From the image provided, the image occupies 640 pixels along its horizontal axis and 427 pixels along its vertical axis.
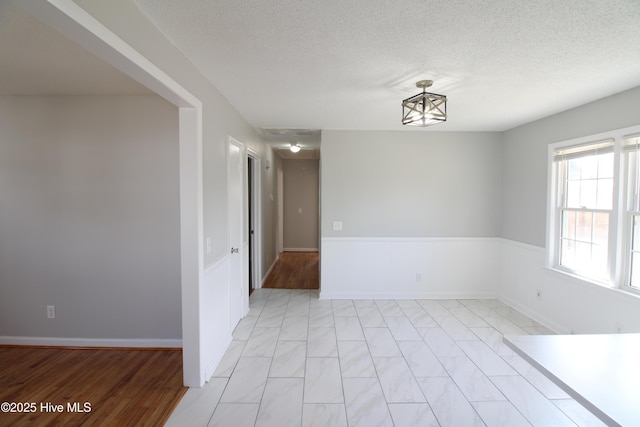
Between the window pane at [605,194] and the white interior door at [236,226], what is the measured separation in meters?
3.66

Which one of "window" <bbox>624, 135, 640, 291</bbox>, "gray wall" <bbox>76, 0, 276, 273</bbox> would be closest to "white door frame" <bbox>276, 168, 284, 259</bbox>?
"gray wall" <bbox>76, 0, 276, 273</bbox>

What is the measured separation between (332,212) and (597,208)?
289cm

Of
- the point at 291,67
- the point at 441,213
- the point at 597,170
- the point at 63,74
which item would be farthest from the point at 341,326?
the point at 63,74

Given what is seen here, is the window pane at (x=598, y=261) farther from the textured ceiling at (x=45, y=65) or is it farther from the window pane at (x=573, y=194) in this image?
the textured ceiling at (x=45, y=65)

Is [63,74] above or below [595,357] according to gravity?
above

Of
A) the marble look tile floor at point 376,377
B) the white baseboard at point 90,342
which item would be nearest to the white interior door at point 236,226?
the marble look tile floor at point 376,377

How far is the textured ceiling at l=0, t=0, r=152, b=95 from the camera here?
1693 millimetres

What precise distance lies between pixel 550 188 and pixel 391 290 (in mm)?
2331

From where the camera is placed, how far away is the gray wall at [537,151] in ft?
8.70

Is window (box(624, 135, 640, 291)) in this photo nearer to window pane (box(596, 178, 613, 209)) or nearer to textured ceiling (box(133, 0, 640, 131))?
window pane (box(596, 178, 613, 209))

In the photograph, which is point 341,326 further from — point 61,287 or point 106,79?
point 106,79

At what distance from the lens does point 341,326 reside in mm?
3404

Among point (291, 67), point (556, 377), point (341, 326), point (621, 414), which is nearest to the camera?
point (621, 414)

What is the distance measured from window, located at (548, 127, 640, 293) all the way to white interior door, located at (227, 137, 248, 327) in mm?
3590
